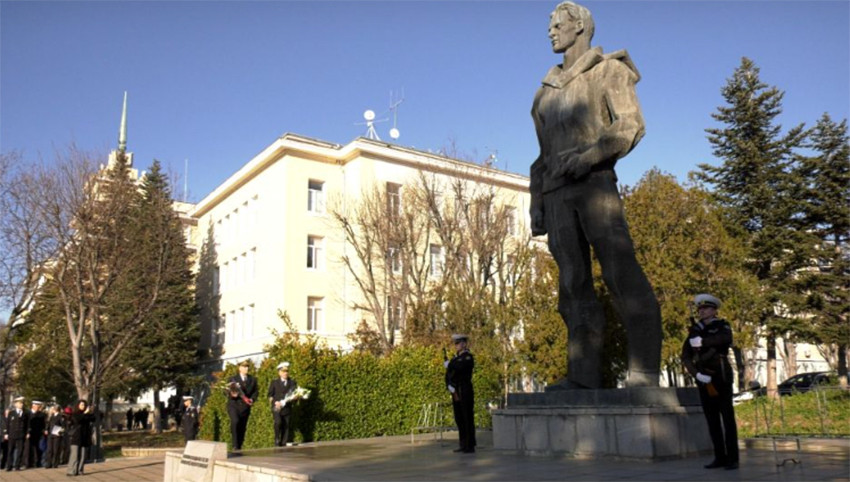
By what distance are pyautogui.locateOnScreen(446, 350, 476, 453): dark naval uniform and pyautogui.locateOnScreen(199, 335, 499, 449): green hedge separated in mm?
8559

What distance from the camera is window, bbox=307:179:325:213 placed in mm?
39156

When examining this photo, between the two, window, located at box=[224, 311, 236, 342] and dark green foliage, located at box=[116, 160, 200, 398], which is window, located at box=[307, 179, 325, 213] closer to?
dark green foliage, located at box=[116, 160, 200, 398]

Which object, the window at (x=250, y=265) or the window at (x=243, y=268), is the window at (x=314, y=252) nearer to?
the window at (x=250, y=265)

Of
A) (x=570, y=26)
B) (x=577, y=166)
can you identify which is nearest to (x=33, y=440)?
(x=577, y=166)

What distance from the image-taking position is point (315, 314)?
38.3 metres

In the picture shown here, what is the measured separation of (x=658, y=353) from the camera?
781 centimetres

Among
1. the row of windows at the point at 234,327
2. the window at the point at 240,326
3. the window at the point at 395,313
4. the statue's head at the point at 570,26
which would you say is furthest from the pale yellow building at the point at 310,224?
the statue's head at the point at 570,26

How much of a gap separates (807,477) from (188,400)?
2058 centimetres

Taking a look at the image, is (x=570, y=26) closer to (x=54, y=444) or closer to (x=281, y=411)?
(x=281, y=411)

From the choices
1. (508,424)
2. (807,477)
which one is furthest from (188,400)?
(807,477)

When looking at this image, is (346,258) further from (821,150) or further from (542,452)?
(542,452)

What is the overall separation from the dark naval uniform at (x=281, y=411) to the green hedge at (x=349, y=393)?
1644 mm

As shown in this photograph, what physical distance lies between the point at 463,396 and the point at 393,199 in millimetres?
25935

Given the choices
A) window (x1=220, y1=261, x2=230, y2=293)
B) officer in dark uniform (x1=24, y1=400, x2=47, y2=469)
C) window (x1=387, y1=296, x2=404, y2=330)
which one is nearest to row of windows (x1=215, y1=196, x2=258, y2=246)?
window (x1=220, y1=261, x2=230, y2=293)
